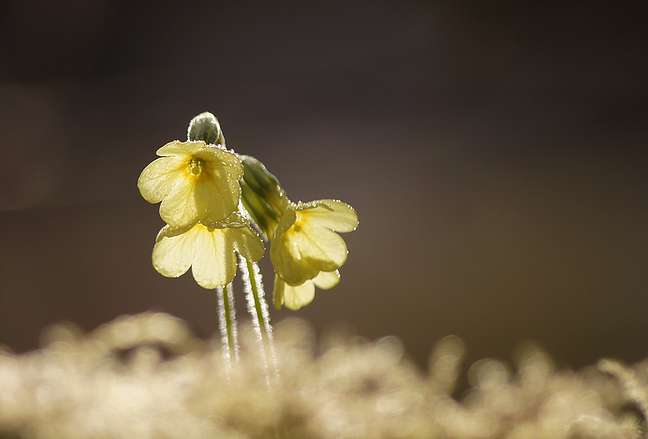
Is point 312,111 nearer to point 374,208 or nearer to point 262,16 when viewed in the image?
point 262,16

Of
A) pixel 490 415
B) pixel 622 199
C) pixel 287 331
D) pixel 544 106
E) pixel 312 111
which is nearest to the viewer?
pixel 490 415

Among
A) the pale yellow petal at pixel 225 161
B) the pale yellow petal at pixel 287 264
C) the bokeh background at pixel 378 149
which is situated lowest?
the pale yellow petal at pixel 287 264

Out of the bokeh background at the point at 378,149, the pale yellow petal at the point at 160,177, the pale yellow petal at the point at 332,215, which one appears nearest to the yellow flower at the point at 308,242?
the pale yellow petal at the point at 332,215

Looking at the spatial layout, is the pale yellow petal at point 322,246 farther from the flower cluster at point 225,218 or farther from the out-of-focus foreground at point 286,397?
the out-of-focus foreground at point 286,397

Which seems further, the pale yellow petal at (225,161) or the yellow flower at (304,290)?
the yellow flower at (304,290)

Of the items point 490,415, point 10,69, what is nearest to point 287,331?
point 490,415

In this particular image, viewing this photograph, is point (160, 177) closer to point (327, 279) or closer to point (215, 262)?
point (215, 262)
